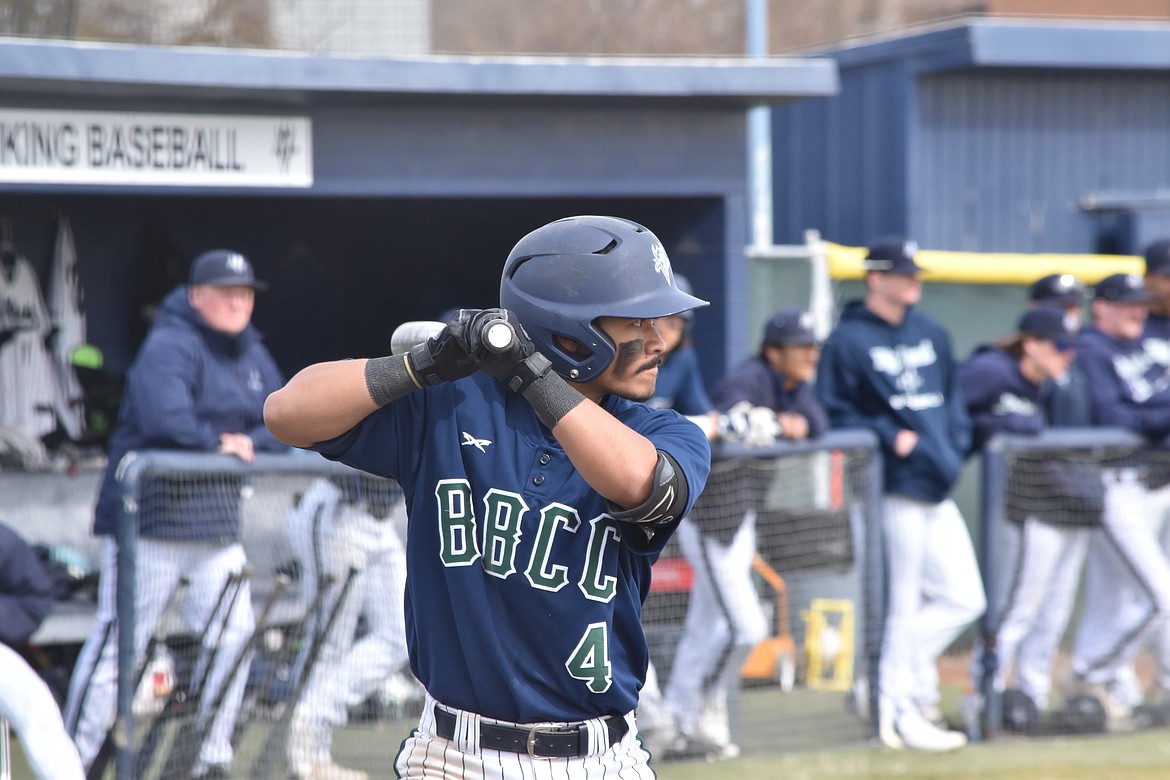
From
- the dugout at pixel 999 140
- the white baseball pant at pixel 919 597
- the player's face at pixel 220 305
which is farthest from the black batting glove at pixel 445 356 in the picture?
the dugout at pixel 999 140

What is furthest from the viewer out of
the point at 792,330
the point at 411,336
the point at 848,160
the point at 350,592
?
the point at 848,160

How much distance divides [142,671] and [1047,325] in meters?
3.75

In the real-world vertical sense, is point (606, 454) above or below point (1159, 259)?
below

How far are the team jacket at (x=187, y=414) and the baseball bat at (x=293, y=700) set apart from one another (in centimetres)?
42

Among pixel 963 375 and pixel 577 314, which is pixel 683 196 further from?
pixel 577 314

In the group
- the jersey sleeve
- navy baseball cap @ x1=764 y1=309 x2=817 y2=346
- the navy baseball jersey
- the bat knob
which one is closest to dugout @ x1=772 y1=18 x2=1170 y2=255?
the navy baseball jersey

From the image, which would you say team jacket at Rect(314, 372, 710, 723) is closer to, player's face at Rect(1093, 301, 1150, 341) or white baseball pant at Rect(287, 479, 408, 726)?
white baseball pant at Rect(287, 479, 408, 726)

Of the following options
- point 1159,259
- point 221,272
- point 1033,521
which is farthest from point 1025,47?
point 221,272

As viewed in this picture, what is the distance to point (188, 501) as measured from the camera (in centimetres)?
487

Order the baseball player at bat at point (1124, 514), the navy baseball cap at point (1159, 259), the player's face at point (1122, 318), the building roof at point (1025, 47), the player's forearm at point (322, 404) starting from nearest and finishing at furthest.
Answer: the player's forearm at point (322, 404) < the baseball player at bat at point (1124, 514) < the player's face at point (1122, 318) < the navy baseball cap at point (1159, 259) < the building roof at point (1025, 47)

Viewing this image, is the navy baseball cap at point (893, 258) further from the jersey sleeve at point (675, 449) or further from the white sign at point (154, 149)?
the jersey sleeve at point (675, 449)

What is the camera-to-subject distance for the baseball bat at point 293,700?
4875 mm

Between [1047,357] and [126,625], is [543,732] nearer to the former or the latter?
[126,625]

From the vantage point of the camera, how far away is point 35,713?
128 inches
